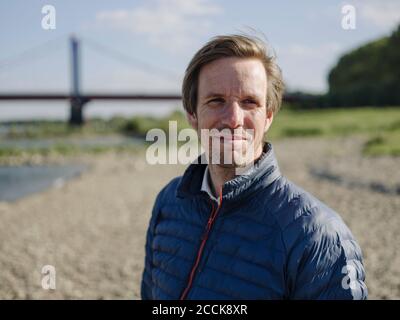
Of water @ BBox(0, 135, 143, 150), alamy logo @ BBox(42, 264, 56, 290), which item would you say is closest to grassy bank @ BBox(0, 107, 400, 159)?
water @ BBox(0, 135, 143, 150)

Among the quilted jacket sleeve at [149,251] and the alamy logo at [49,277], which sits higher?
the quilted jacket sleeve at [149,251]

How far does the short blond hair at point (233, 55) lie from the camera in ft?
5.12

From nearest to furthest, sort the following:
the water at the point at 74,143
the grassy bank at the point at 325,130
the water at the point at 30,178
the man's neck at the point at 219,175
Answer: the man's neck at the point at 219,175 → the water at the point at 30,178 → the grassy bank at the point at 325,130 → the water at the point at 74,143

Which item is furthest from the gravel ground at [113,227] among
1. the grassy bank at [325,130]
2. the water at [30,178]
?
the grassy bank at [325,130]

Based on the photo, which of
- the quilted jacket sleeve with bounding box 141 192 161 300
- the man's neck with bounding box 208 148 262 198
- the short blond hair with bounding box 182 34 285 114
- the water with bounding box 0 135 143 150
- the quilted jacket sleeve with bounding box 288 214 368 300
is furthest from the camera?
the water with bounding box 0 135 143 150

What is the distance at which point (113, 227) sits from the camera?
8.59 meters

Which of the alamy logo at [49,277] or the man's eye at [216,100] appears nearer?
the man's eye at [216,100]

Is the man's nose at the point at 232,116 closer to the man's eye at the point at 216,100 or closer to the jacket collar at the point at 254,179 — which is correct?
the man's eye at the point at 216,100

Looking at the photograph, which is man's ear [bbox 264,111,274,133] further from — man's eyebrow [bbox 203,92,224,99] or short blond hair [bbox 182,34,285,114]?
man's eyebrow [bbox 203,92,224,99]

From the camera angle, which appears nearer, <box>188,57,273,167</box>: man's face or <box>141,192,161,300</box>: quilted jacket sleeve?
<box>188,57,273,167</box>: man's face

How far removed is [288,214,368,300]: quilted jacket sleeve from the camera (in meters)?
1.45

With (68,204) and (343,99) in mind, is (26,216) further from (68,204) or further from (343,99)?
(343,99)

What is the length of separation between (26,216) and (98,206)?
1545 millimetres

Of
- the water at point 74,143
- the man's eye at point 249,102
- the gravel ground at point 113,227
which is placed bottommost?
the water at point 74,143
